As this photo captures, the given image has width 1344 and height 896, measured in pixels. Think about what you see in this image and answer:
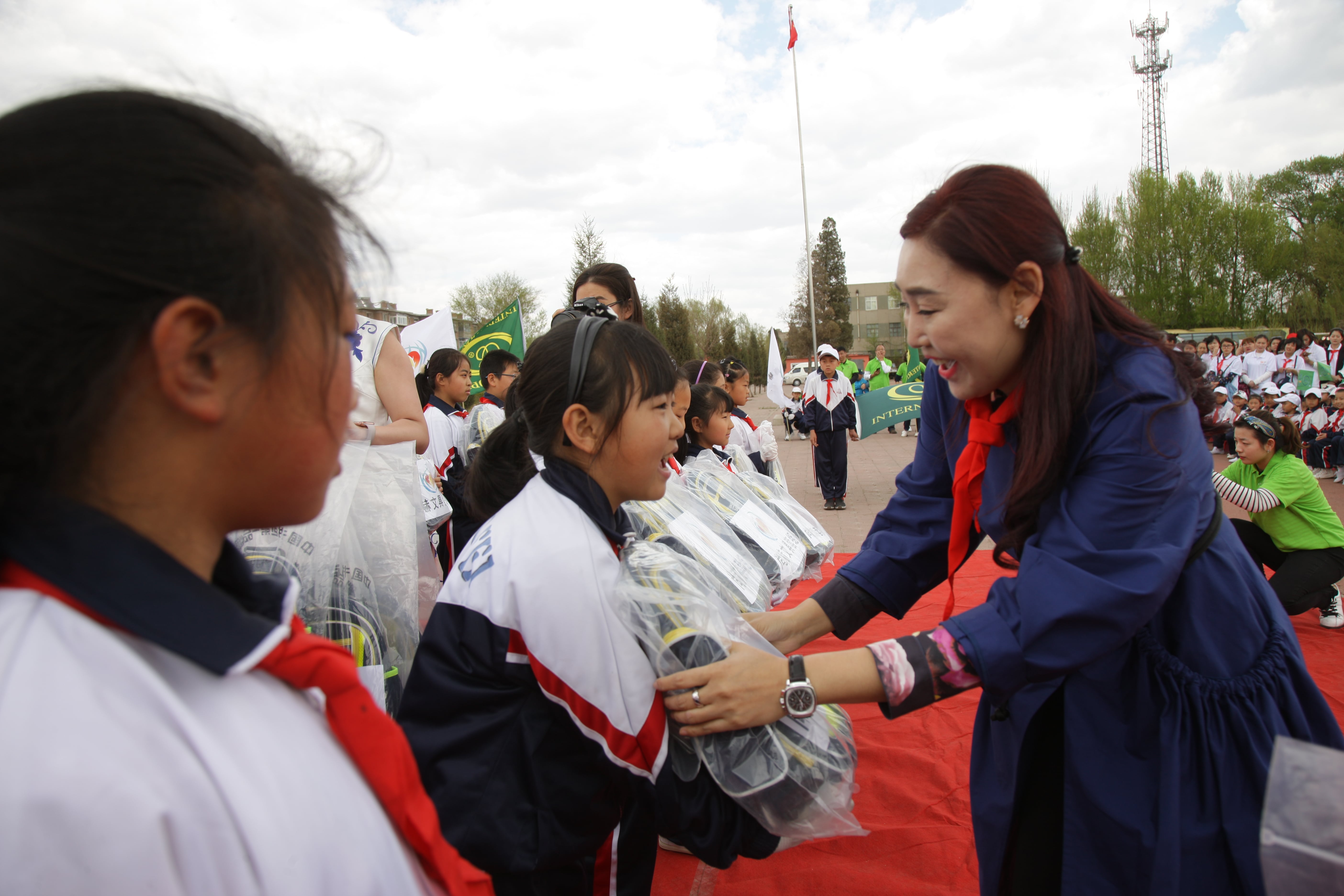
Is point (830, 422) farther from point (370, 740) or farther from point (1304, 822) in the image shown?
point (370, 740)

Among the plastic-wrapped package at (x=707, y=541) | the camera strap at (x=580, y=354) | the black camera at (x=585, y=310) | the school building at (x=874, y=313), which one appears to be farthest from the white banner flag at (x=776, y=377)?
the school building at (x=874, y=313)

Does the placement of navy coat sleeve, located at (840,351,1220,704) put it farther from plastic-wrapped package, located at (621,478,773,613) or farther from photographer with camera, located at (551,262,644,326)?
photographer with camera, located at (551,262,644,326)

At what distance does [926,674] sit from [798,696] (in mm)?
260

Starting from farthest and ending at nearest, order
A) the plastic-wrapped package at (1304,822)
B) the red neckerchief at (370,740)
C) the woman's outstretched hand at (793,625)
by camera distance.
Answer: the woman's outstretched hand at (793,625), the plastic-wrapped package at (1304,822), the red neckerchief at (370,740)

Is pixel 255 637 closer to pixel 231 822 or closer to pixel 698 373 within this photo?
pixel 231 822

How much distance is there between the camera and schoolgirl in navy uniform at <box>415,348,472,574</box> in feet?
15.3

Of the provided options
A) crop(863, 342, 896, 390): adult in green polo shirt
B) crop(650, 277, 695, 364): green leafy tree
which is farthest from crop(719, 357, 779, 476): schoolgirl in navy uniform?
crop(650, 277, 695, 364): green leafy tree

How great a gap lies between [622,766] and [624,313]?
2508mm

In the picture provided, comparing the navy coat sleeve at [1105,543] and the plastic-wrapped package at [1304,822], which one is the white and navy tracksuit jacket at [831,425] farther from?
the plastic-wrapped package at [1304,822]

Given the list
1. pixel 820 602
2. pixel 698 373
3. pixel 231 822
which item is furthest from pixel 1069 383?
pixel 698 373

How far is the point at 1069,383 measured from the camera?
1480 millimetres

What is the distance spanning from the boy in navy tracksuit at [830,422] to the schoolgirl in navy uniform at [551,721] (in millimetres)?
8170

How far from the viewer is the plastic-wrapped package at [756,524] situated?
3049 millimetres

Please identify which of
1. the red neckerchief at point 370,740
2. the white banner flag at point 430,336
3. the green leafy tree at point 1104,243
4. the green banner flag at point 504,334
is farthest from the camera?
the green leafy tree at point 1104,243
